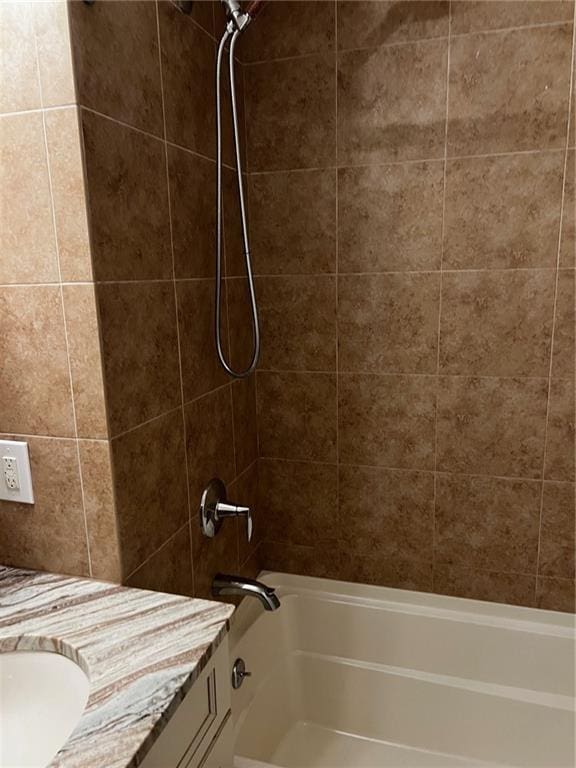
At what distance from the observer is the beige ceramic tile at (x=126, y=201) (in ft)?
3.33

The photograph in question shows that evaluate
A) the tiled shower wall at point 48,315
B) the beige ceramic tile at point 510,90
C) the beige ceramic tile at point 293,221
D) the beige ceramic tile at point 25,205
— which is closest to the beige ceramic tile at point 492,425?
the beige ceramic tile at point 293,221

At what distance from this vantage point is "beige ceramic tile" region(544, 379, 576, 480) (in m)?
1.54

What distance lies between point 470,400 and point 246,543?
2.79 ft

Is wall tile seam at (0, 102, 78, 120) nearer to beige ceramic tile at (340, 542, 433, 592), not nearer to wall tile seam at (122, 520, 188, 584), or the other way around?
wall tile seam at (122, 520, 188, 584)

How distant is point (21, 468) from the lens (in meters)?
1.13

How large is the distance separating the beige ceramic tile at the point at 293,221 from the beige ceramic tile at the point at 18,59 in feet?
2.69

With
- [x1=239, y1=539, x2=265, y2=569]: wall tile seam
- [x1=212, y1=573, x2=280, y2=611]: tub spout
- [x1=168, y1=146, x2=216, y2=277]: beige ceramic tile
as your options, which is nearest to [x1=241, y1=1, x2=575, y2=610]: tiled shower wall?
[x1=239, y1=539, x2=265, y2=569]: wall tile seam

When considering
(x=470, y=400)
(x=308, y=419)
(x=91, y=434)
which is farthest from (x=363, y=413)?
(x=91, y=434)

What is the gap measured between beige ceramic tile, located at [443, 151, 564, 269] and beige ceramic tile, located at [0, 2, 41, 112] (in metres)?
1.07

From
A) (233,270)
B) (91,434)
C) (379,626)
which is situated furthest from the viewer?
(379,626)

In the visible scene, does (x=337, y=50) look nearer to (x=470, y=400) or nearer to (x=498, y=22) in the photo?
(x=498, y=22)

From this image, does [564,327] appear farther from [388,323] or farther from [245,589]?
[245,589]

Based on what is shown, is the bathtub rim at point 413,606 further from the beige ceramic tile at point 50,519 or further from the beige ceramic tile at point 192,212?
the beige ceramic tile at point 192,212

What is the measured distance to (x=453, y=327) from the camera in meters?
1.60
